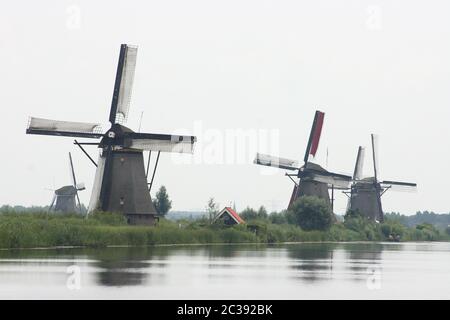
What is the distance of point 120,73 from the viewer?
52.4 meters

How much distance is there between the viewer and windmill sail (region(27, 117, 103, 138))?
5138 centimetres

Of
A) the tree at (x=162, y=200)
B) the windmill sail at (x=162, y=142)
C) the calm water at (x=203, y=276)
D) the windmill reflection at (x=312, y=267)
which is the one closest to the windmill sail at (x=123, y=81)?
the windmill sail at (x=162, y=142)

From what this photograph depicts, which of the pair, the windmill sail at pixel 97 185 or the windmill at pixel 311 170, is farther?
the windmill at pixel 311 170

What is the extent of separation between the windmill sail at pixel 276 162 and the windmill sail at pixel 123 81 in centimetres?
2506

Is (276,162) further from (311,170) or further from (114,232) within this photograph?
(114,232)

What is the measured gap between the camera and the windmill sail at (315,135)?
7869 centimetres

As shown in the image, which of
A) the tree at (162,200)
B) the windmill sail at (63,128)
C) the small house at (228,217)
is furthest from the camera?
the tree at (162,200)

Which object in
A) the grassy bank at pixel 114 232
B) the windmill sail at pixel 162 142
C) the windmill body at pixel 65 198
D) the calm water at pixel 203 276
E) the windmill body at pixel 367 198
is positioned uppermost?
the windmill body at pixel 367 198

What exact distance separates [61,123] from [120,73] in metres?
3.45

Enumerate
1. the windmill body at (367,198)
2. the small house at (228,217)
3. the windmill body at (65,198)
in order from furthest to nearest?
1. the windmill body at (367,198)
2. the windmill body at (65,198)
3. the small house at (228,217)

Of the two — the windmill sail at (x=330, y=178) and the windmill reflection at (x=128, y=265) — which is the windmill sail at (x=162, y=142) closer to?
the windmill reflection at (x=128, y=265)

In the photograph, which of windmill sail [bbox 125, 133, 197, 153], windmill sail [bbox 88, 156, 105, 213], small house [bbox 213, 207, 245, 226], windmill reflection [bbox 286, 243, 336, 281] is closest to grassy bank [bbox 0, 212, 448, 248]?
small house [bbox 213, 207, 245, 226]
